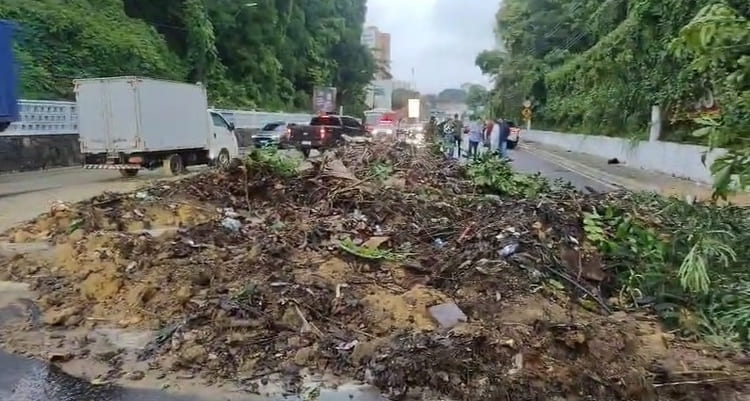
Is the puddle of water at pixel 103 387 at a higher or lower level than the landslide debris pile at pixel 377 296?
lower

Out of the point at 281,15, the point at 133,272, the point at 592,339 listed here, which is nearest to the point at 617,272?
the point at 592,339

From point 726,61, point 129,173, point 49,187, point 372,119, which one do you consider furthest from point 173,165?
point 372,119

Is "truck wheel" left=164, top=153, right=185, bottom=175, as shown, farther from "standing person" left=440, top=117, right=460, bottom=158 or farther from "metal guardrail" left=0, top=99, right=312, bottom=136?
"standing person" left=440, top=117, right=460, bottom=158

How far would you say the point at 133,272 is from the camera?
22.0ft

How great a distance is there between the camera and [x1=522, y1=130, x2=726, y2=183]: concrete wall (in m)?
18.3

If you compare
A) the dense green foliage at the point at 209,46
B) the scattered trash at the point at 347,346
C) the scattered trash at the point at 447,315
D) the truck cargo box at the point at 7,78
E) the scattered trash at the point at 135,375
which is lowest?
the scattered trash at the point at 135,375

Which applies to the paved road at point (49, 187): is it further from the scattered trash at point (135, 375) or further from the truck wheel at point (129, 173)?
the scattered trash at point (135, 375)

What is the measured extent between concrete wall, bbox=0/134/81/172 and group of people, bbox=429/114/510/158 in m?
Result: 11.8

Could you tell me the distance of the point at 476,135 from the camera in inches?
927

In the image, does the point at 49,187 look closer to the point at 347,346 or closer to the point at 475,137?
the point at 347,346

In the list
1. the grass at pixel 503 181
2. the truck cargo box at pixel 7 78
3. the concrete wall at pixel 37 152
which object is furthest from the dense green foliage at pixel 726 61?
the concrete wall at pixel 37 152

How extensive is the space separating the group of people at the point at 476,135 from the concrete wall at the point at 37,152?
11.8 meters

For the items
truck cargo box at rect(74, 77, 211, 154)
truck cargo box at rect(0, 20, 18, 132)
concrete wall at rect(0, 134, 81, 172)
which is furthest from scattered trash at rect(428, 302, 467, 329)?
concrete wall at rect(0, 134, 81, 172)

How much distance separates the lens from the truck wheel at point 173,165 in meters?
18.2
